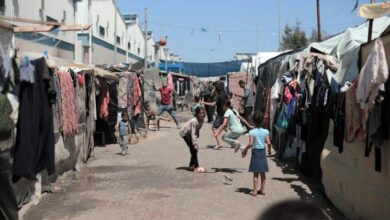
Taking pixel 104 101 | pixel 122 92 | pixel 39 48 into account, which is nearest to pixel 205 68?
pixel 39 48

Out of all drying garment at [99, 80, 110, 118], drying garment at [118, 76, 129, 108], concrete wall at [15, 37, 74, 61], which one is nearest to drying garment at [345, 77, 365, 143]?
concrete wall at [15, 37, 74, 61]

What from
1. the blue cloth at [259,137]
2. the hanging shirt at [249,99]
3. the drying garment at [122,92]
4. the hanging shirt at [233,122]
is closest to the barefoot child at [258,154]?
the blue cloth at [259,137]

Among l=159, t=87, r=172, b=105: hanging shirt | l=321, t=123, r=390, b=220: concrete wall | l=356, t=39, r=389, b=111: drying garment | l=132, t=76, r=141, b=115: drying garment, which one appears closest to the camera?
l=356, t=39, r=389, b=111: drying garment

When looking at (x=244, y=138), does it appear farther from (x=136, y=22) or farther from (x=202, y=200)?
(x=136, y=22)

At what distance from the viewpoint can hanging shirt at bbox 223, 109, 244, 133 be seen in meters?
13.4

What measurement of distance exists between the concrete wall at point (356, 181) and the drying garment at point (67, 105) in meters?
4.67

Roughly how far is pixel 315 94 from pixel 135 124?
9.81 metres

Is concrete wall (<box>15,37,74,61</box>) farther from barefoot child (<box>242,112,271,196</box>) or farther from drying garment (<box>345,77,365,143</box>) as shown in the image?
drying garment (<box>345,77,365,143</box>)

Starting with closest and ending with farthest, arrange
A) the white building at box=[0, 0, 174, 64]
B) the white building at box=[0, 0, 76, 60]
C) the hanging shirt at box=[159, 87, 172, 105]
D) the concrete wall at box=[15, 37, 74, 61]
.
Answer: the concrete wall at box=[15, 37, 74, 61] < the white building at box=[0, 0, 76, 60] < the white building at box=[0, 0, 174, 64] < the hanging shirt at box=[159, 87, 172, 105]

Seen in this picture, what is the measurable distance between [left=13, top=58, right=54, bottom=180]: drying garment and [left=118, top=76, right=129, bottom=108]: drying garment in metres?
9.52

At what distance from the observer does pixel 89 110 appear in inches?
523

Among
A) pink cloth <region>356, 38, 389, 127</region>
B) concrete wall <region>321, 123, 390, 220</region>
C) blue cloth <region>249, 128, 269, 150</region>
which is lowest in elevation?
concrete wall <region>321, 123, 390, 220</region>

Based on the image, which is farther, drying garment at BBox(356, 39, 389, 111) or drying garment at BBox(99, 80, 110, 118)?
drying garment at BBox(99, 80, 110, 118)

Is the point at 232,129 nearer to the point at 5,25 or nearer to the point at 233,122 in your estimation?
the point at 233,122
